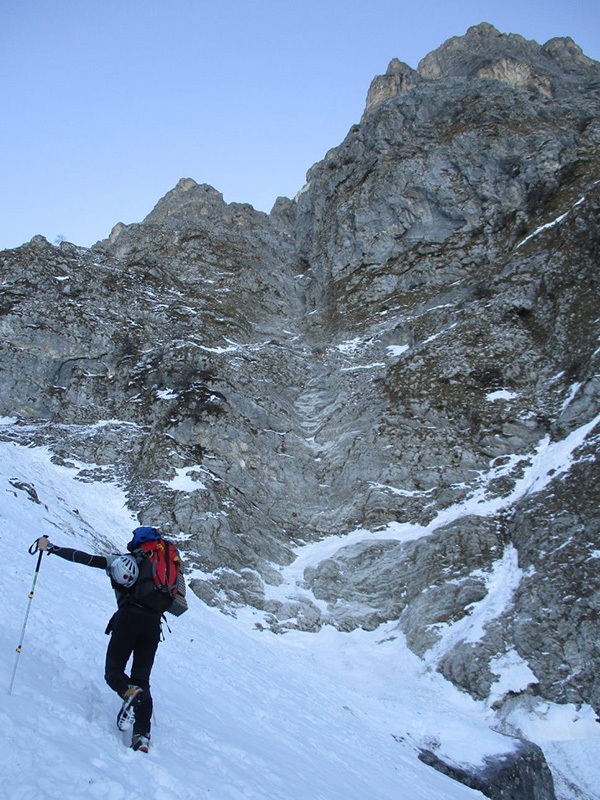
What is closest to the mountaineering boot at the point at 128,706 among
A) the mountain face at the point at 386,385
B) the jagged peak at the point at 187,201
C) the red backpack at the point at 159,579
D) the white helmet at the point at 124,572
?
the red backpack at the point at 159,579

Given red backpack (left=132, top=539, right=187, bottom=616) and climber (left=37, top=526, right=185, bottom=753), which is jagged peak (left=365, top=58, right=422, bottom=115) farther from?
climber (left=37, top=526, right=185, bottom=753)

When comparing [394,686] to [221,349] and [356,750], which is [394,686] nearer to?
[356,750]

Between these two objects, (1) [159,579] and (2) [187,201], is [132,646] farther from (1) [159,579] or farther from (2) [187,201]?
(2) [187,201]

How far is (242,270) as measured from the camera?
65.5 metres

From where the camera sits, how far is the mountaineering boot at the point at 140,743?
19.3ft

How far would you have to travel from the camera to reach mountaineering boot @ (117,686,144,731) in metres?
6.00

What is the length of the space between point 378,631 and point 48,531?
15170 millimetres

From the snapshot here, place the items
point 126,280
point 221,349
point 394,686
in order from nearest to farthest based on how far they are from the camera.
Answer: point 394,686 → point 221,349 → point 126,280

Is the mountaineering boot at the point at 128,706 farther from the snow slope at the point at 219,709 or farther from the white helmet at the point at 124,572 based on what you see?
the white helmet at the point at 124,572

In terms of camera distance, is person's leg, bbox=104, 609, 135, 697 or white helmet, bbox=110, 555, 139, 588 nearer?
person's leg, bbox=104, 609, 135, 697

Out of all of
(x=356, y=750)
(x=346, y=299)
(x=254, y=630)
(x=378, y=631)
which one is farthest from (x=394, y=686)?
(x=346, y=299)

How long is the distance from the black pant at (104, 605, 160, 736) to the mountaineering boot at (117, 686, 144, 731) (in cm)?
14

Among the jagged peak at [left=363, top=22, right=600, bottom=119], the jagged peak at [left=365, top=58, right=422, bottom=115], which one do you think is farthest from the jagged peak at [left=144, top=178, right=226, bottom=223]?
the jagged peak at [left=365, top=58, right=422, bottom=115]

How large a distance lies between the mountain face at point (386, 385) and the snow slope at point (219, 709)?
5.34ft
